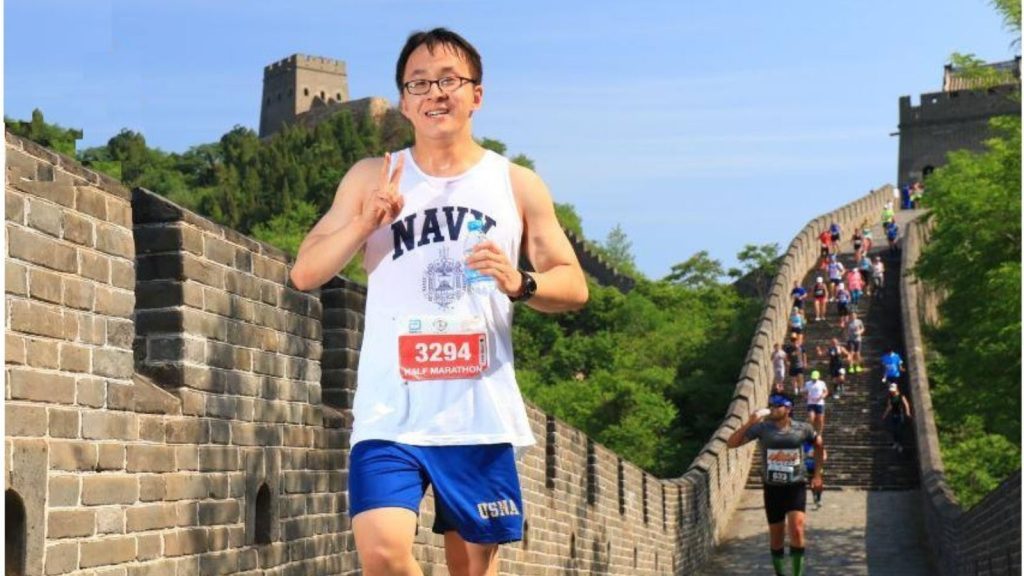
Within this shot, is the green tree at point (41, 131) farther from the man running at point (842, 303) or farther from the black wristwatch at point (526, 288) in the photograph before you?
the man running at point (842, 303)

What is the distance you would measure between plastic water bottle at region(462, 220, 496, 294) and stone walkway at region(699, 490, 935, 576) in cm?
1566

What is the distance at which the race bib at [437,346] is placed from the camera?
526cm

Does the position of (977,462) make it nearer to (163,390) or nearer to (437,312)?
(163,390)

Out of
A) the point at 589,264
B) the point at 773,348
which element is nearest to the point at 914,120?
the point at 589,264

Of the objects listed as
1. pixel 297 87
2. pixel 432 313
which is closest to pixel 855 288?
pixel 432 313

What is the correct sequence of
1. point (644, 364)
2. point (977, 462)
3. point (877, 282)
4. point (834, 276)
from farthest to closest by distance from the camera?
point (644, 364), point (877, 282), point (834, 276), point (977, 462)

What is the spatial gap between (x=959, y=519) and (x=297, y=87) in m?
136

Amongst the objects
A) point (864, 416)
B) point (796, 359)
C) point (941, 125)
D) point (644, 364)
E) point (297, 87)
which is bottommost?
point (864, 416)

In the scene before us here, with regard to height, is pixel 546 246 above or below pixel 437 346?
above

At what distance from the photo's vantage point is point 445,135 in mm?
5391

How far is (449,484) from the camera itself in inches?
210

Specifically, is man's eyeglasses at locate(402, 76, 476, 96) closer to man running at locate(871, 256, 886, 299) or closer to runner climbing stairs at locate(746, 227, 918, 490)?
runner climbing stairs at locate(746, 227, 918, 490)

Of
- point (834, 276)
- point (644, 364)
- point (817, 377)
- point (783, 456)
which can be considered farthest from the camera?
point (644, 364)

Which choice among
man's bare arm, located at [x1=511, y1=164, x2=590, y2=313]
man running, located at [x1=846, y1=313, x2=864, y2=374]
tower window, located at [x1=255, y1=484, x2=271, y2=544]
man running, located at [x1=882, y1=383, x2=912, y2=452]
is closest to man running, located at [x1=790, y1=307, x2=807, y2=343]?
man running, located at [x1=846, y1=313, x2=864, y2=374]
